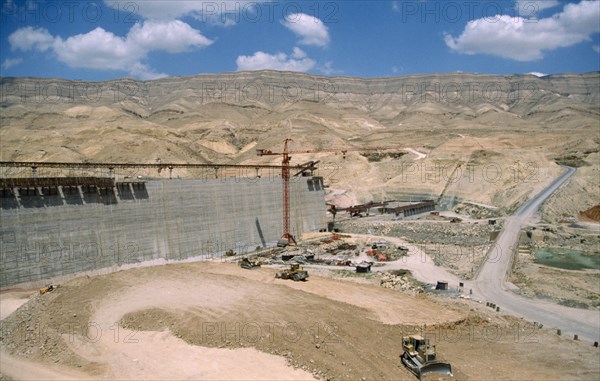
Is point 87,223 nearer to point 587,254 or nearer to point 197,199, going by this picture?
point 197,199

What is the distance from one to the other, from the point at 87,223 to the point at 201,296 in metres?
13.0

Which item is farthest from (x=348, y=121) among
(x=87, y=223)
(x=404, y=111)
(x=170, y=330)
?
(x=170, y=330)

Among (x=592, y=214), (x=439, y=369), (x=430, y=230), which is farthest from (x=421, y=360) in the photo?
(x=592, y=214)

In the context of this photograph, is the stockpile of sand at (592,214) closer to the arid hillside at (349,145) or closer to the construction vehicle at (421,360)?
the arid hillside at (349,145)

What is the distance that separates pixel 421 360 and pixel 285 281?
15.6 m

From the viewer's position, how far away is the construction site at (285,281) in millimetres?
20672

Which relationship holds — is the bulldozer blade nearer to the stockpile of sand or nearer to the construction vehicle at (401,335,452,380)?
the construction vehicle at (401,335,452,380)

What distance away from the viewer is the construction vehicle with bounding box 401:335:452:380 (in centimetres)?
1966

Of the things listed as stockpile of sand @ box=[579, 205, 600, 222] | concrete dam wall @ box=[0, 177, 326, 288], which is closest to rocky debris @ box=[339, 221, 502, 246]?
stockpile of sand @ box=[579, 205, 600, 222]

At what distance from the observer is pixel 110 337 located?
22.4m

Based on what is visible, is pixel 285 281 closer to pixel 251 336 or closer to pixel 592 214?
pixel 251 336

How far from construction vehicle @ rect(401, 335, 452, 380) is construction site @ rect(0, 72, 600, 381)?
8 cm

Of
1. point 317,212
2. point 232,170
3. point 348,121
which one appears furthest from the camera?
point 348,121

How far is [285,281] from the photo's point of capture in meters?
34.3
